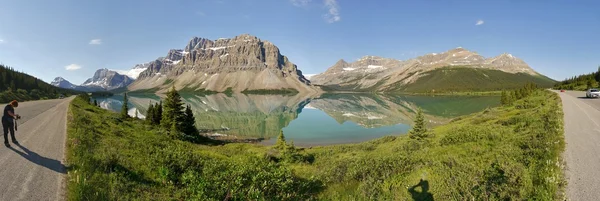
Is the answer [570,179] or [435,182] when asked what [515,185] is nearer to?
[570,179]

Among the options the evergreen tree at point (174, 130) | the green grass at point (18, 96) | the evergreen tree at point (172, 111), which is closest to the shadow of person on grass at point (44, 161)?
the evergreen tree at point (174, 130)

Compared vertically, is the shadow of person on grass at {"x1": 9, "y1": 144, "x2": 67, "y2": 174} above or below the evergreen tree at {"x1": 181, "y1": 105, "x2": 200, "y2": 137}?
above

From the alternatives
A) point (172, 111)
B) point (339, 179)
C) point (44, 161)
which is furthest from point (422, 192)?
point (172, 111)

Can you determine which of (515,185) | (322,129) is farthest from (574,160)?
(322,129)

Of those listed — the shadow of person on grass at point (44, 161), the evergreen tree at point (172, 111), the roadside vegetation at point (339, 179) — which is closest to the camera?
the roadside vegetation at point (339, 179)

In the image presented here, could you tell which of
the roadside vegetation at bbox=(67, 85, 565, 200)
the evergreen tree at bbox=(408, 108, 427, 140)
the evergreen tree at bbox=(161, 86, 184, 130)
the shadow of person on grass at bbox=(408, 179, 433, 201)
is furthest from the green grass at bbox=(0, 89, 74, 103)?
the shadow of person on grass at bbox=(408, 179, 433, 201)

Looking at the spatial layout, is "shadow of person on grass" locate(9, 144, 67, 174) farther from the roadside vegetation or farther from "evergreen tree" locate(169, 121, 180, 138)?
"evergreen tree" locate(169, 121, 180, 138)

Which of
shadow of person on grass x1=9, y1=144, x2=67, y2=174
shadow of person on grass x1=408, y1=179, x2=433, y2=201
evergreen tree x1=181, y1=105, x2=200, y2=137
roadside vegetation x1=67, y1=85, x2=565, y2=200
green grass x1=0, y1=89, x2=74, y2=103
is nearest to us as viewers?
roadside vegetation x1=67, y1=85, x2=565, y2=200

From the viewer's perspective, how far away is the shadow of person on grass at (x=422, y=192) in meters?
11.3

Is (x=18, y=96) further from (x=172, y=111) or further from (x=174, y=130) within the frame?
(x=174, y=130)

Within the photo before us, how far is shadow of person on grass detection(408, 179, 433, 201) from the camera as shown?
36.9ft

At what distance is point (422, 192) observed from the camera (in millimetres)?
11625

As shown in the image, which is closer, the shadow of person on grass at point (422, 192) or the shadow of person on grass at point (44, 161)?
the shadow of person on grass at point (44, 161)

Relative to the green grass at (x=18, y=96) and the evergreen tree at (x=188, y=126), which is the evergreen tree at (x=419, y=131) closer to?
the evergreen tree at (x=188, y=126)
